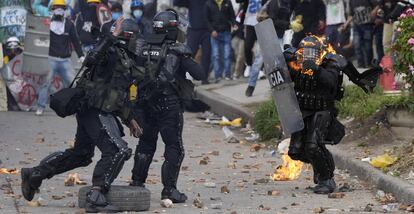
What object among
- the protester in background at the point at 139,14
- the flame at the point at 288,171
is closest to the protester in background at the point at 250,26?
the protester in background at the point at 139,14

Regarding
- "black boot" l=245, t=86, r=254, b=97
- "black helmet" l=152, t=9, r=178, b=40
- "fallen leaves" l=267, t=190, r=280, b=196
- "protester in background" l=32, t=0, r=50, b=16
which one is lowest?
"black boot" l=245, t=86, r=254, b=97

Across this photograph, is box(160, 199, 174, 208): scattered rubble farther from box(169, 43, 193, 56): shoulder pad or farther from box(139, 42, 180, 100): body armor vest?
box(169, 43, 193, 56): shoulder pad

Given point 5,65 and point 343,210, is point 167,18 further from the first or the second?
point 5,65

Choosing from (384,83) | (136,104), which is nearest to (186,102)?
(136,104)

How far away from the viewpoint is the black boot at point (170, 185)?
11258 mm

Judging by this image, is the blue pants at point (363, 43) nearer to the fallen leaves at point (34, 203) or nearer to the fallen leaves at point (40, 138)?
the fallen leaves at point (40, 138)

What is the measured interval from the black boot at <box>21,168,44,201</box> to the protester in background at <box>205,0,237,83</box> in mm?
12175

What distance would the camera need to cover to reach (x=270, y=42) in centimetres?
1241

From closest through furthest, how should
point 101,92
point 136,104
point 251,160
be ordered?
point 101,92, point 136,104, point 251,160

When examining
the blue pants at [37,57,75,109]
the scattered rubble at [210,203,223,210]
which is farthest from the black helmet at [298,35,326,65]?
the blue pants at [37,57,75,109]

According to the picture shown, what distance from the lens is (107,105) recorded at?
34.6ft

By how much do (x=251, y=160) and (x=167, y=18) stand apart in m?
3.99

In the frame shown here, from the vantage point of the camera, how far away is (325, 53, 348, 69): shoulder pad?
11.9 meters

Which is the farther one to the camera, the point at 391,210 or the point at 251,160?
the point at 251,160
